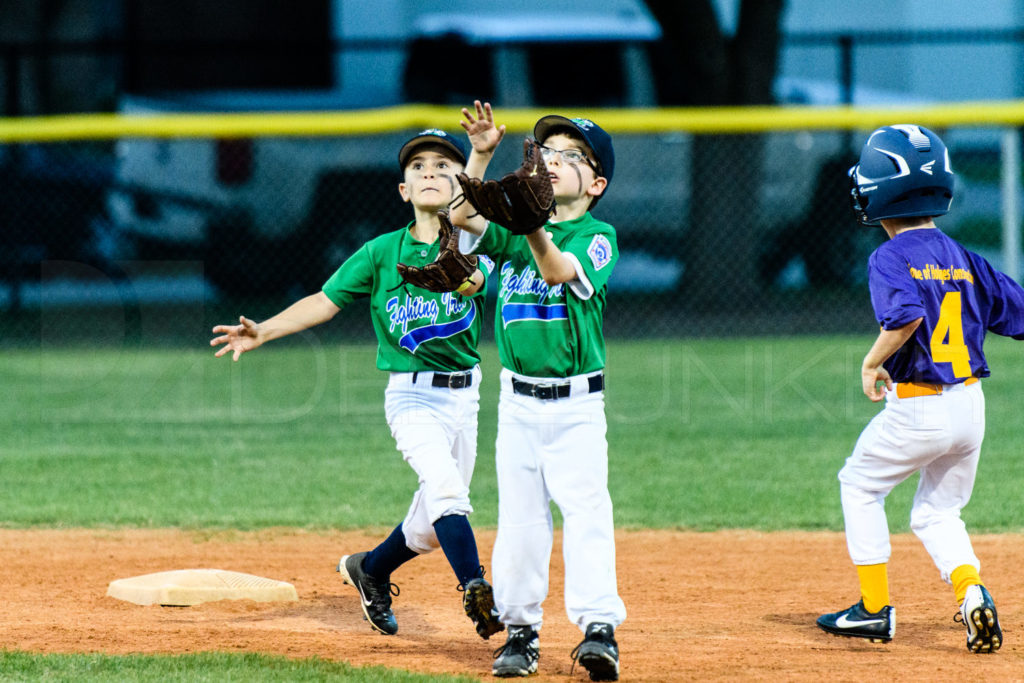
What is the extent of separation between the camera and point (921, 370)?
4.17m

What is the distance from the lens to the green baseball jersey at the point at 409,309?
4.50m

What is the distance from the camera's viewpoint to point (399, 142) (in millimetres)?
14445

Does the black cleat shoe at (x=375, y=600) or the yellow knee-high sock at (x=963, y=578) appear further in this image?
the black cleat shoe at (x=375, y=600)

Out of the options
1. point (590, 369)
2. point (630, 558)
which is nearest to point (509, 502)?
point (590, 369)

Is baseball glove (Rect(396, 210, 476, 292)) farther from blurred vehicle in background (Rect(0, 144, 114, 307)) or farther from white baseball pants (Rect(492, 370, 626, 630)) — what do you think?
blurred vehicle in background (Rect(0, 144, 114, 307))

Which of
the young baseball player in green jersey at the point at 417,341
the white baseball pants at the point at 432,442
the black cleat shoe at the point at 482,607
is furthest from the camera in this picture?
the young baseball player in green jersey at the point at 417,341

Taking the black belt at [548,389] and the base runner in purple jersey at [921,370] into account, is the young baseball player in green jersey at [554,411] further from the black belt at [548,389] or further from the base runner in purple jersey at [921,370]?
the base runner in purple jersey at [921,370]

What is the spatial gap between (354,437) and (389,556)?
173 inches

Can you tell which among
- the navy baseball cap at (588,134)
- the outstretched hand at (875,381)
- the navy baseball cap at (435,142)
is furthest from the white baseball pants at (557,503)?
the navy baseball cap at (435,142)

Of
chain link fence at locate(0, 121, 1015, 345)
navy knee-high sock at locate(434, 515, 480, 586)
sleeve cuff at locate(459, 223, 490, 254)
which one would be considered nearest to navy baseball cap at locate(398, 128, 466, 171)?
sleeve cuff at locate(459, 223, 490, 254)

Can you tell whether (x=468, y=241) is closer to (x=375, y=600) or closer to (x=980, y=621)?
(x=375, y=600)

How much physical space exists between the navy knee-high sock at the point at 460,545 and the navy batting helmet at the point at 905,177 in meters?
1.75

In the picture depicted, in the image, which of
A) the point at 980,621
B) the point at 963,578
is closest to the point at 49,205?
the point at 963,578

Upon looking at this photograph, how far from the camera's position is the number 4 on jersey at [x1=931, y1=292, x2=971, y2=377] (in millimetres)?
4160
